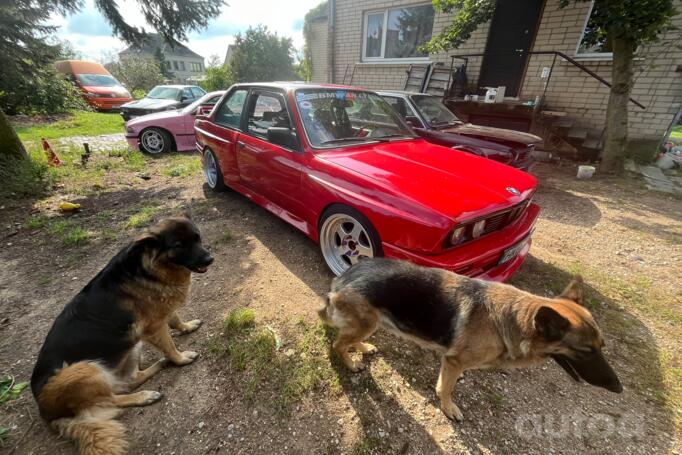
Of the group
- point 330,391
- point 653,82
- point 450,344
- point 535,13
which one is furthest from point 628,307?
point 535,13

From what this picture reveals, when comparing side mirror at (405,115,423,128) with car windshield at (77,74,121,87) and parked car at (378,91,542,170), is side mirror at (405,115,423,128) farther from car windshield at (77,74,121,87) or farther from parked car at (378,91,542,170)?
car windshield at (77,74,121,87)

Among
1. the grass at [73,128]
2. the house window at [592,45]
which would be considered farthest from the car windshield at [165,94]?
the house window at [592,45]

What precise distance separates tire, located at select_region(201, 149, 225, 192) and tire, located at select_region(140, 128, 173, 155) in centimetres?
343

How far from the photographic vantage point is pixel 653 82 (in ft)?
22.8

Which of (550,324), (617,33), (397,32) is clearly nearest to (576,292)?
(550,324)

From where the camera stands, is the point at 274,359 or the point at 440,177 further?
the point at 440,177

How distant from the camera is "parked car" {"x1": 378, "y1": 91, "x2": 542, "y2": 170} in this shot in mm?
4953

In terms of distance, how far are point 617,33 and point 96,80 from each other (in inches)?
859

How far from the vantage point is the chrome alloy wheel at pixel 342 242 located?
2797 mm

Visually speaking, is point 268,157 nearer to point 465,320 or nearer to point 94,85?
point 465,320

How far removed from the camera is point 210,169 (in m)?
5.20

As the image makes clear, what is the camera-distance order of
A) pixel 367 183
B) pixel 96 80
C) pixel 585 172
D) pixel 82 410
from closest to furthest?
pixel 82 410 → pixel 367 183 → pixel 585 172 → pixel 96 80

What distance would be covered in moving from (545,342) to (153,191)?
625 centimetres

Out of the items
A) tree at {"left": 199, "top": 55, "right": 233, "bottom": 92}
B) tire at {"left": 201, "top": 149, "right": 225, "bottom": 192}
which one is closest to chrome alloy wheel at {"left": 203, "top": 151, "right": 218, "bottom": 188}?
tire at {"left": 201, "top": 149, "right": 225, "bottom": 192}
